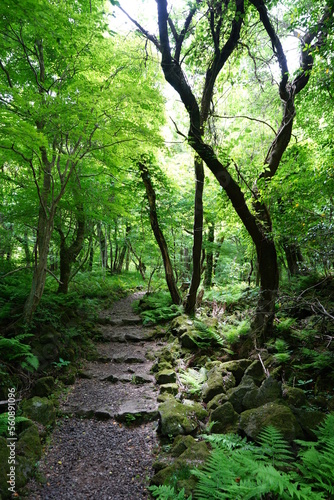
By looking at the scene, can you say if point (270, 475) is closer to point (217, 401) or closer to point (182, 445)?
point (182, 445)

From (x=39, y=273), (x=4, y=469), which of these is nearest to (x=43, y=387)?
(x=4, y=469)

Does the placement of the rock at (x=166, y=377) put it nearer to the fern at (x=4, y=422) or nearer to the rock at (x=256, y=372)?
the rock at (x=256, y=372)

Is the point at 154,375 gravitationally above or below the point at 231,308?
below

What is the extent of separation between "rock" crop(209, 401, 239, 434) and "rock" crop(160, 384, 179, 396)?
119cm

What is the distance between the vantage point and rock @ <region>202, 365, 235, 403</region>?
4.86 m

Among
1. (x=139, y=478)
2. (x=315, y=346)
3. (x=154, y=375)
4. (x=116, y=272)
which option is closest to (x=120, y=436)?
(x=139, y=478)

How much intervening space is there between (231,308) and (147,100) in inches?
254

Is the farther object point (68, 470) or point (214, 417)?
point (214, 417)

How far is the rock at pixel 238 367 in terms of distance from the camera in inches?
203

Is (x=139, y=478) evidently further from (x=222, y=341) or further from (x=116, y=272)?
(x=116, y=272)

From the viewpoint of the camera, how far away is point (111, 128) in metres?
5.78

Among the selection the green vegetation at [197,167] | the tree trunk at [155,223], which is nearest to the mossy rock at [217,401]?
the green vegetation at [197,167]

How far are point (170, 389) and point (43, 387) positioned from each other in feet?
7.80

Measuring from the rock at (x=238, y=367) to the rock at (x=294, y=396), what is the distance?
1129 mm
